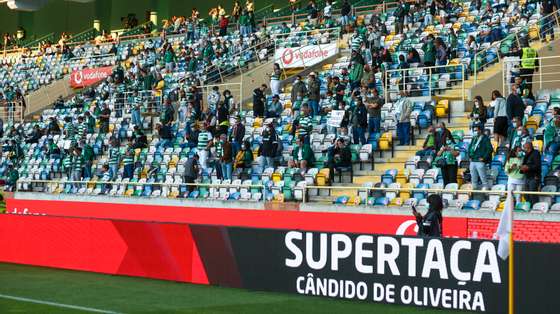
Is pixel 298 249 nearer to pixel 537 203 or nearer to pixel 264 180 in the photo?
pixel 537 203

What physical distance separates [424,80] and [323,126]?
2830 mm

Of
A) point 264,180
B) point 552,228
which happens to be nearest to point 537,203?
point 552,228

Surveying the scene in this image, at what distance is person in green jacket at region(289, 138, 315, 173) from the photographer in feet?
74.1

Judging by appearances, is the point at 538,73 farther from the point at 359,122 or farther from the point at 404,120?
the point at 359,122

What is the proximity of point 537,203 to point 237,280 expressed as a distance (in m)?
6.14

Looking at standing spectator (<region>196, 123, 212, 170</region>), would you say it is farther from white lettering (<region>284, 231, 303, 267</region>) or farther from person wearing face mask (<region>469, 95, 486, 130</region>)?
white lettering (<region>284, 231, 303, 267</region>)

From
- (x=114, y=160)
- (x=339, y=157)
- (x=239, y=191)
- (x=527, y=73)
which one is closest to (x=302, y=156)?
(x=339, y=157)

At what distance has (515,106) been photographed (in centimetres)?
1947

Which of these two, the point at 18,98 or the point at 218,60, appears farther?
the point at 18,98

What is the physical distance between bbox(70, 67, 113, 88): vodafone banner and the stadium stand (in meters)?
3.62

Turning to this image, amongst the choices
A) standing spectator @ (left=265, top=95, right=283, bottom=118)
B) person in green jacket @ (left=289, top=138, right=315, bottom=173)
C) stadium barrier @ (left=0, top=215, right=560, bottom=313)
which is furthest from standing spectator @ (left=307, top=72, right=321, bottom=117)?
stadium barrier @ (left=0, top=215, right=560, bottom=313)

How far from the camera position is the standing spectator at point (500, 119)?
19.5m

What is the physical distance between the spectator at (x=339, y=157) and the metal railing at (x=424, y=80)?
262cm

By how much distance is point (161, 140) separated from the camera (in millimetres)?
28641
